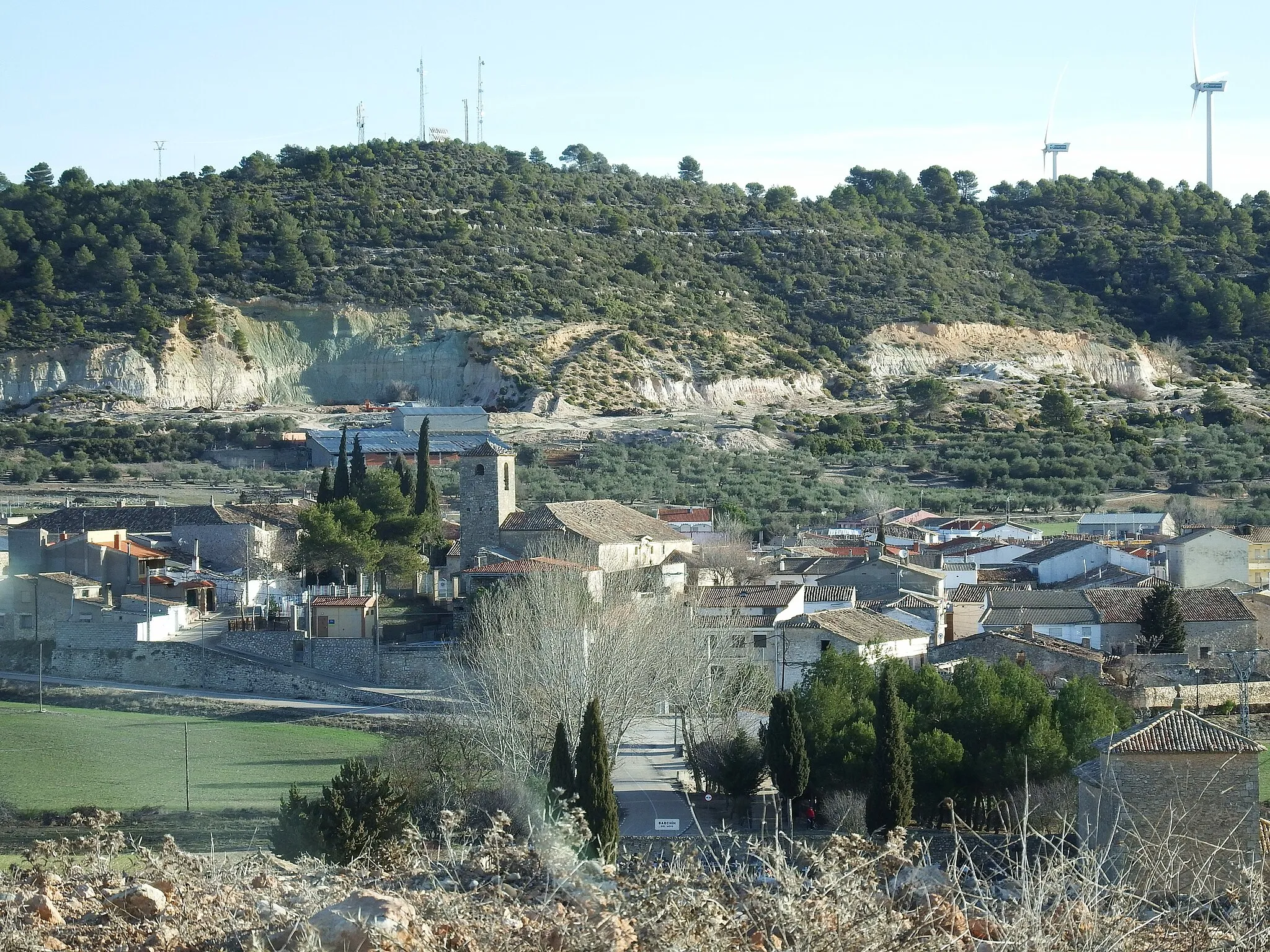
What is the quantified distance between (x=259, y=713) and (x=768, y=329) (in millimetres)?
59240

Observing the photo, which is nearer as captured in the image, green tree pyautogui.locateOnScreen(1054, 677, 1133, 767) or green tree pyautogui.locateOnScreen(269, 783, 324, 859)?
green tree pyautogui.locateOnScreen(269, 783, 324, 859)

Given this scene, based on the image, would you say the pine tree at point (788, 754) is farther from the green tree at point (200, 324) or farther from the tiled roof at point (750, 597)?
the green tree at point (200, 324)

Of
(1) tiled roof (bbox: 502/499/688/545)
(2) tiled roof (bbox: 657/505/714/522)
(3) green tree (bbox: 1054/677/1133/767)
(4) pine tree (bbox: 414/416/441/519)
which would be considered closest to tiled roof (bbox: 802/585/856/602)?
(1) tiled roof (bbox: 502/499/688/545)

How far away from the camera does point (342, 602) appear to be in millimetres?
34344

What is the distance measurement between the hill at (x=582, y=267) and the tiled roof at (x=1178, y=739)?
2301 inches

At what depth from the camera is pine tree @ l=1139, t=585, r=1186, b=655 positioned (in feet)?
108

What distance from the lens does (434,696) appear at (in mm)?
30516

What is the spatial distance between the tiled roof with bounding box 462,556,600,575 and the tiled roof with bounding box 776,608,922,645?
167 inches

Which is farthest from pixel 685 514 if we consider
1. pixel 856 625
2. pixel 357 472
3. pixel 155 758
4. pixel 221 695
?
pixel 155 758

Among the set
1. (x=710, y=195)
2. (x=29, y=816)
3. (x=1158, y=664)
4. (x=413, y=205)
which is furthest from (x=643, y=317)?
(x=29, y=816)

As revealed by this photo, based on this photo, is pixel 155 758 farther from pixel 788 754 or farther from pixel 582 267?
pixel 582 267

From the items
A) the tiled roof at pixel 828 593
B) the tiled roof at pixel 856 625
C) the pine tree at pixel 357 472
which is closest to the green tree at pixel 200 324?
the pine tree at pixel 357 472

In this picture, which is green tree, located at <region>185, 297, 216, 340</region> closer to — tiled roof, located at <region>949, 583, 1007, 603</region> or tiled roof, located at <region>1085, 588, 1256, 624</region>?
tiled roof, located at <region>949, 583, 1007, 603</region>

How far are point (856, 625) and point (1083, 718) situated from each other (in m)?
8.89
